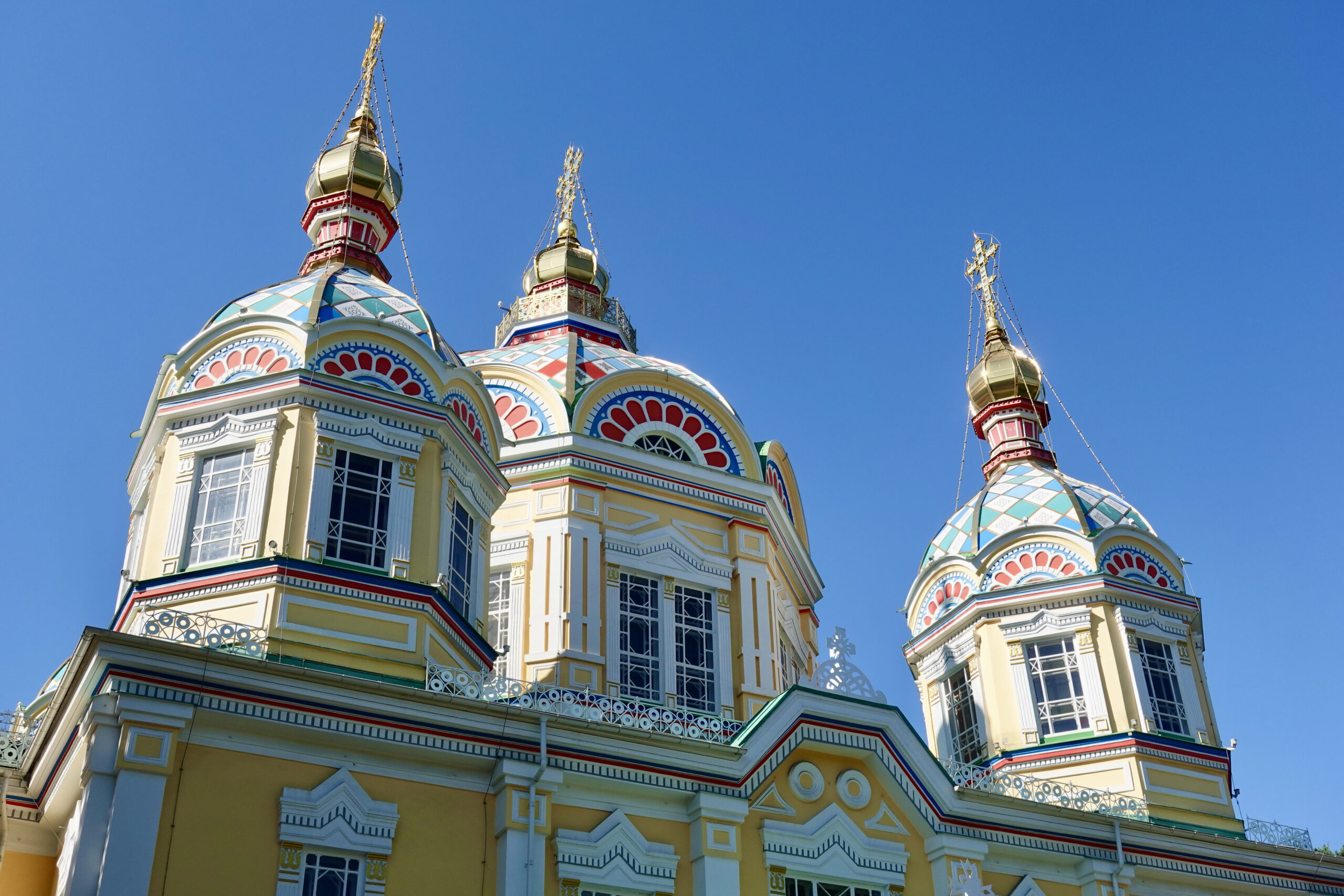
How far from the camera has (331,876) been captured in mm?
12359

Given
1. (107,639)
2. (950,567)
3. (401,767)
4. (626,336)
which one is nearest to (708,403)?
(626,336)

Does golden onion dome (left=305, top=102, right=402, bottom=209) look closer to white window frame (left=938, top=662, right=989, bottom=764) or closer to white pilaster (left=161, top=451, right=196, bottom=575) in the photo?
white pilaster (left=161, top=451, right=196, bottom=575)

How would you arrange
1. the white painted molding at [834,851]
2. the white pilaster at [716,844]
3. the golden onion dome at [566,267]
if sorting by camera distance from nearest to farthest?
the white pilaster at [716,844], the white painted molding at [834,851], the golden onion dome at [566,267]

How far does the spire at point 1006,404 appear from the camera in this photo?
2294cm

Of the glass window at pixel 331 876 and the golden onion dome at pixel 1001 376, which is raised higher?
the golden onion dome at pixel 1001 376

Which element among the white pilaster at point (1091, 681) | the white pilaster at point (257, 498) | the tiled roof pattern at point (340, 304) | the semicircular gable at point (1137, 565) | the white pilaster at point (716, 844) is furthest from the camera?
the semicircular gable at point (1137, 565)

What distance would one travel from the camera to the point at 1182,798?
18.3 meters

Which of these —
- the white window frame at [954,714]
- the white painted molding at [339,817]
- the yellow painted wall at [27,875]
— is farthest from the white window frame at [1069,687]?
the yellow painted wall at [27,875]

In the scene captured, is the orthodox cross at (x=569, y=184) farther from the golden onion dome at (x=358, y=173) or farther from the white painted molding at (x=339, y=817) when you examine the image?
the white painted molding at (x=339, y=817)

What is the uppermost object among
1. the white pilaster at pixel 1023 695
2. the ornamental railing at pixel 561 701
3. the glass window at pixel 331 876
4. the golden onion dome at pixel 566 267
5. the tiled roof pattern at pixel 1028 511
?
the golden onion dome at pixel 566 267

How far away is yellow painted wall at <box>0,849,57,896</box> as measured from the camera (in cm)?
1302

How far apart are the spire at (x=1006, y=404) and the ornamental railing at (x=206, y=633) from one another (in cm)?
1320

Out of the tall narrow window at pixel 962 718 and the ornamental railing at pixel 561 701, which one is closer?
the ornamental railing at pixel 561 701

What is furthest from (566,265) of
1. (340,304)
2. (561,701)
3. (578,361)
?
(561,701)
